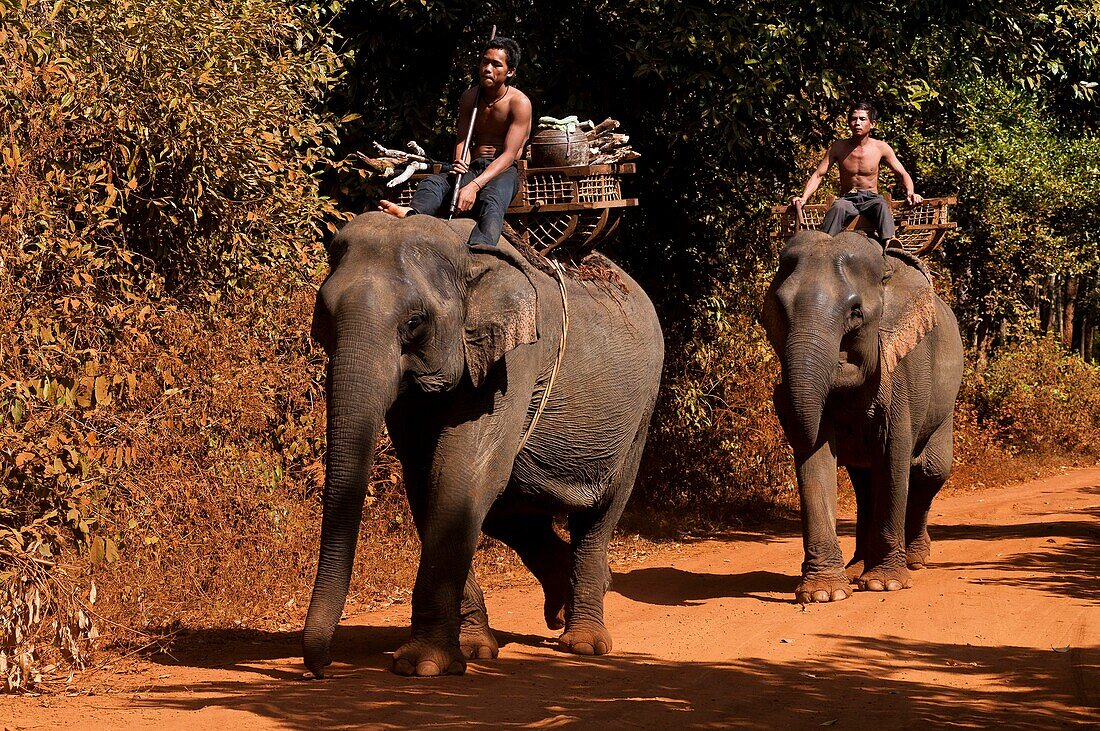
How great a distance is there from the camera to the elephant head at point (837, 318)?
9.52 m

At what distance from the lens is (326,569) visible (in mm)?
6293

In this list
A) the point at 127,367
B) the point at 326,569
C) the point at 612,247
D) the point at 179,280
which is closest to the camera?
the point at 326,569

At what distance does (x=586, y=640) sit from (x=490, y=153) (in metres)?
2.77

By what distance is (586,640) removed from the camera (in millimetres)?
7871

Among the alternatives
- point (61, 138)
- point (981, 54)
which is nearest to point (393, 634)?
point (61, 138)

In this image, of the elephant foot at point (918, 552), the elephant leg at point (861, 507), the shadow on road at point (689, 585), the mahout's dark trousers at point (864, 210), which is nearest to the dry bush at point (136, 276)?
the shadow on road at point (689, 585)

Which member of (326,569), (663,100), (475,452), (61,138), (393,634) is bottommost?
(393,634)

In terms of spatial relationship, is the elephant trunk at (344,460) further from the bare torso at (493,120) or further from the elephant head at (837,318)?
the elephant head at (837,318)

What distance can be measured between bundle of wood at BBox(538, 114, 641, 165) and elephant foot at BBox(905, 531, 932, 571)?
4.86 m

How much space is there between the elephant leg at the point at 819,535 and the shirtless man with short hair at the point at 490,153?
140 inches

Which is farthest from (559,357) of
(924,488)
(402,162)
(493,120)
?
(924,488)

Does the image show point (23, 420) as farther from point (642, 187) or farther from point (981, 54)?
point (981, 54)

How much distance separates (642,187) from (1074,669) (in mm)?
9052

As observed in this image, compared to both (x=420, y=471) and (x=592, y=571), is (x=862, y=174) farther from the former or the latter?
(x=420, y=471)
